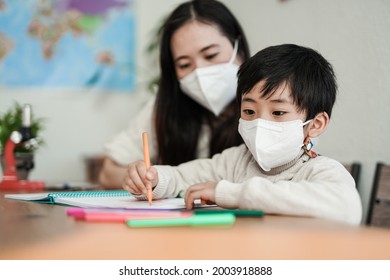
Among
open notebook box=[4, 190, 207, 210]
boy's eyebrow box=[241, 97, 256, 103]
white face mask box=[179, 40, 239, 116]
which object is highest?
white face mask box=[179, 40, 239, 116]

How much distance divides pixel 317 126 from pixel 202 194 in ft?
0.71

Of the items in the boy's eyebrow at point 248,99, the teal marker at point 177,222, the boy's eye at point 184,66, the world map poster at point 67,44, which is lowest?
the teal marker at point 177,222

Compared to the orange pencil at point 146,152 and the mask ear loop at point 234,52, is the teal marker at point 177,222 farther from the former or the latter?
the mask ear loop at point 234,52

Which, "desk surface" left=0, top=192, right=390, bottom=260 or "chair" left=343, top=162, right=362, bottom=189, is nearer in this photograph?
"desk surface" left=0, top=192, right=390, bottom=260

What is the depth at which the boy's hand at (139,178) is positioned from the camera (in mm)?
874

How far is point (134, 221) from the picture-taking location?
586 mm

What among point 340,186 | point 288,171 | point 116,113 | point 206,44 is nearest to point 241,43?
point 206,44

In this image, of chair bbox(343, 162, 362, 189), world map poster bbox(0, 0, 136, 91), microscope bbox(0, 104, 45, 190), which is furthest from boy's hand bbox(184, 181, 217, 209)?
world map poster bbox(0, 0, 136, 91)

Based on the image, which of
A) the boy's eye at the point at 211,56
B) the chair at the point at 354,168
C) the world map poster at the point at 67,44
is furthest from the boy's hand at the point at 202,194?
the world map poster at the point at 67,44

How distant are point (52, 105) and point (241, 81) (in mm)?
2368

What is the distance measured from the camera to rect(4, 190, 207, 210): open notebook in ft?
2.51

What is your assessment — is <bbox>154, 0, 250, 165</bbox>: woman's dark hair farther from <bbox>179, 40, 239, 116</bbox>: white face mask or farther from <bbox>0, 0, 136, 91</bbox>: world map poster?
<bbox>0, 0, 136, 91</bbox>: world map poster

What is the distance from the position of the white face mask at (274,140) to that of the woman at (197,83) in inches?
14.5

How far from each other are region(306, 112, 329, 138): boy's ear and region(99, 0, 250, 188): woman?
36 cm
